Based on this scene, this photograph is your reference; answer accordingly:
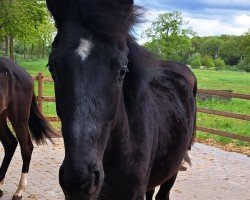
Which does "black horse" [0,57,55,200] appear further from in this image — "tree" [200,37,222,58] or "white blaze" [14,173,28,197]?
"tree" [200,37,222,58]

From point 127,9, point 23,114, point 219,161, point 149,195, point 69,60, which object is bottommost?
point 219,161

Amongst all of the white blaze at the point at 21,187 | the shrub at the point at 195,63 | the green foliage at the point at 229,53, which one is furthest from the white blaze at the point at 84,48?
the green foliage at the point at 229,53

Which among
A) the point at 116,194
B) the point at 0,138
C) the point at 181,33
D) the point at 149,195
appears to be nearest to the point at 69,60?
the point at 116,194

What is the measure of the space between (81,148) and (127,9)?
91 cm

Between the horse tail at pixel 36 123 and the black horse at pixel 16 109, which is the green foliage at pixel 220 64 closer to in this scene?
the horse tail at pixel 36 123

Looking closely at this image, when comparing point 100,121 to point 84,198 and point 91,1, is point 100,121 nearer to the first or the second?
point 84,198

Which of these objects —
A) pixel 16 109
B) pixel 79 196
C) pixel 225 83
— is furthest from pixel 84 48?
pixel 225 83

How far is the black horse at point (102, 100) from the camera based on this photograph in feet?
5.48

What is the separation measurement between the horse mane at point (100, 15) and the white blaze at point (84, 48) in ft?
0.28

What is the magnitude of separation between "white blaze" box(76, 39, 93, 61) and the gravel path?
11.2ft

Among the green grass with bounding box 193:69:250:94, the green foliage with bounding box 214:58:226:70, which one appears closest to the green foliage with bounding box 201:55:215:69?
the green foliage with bounding box 214:58:226:70

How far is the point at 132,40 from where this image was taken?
224 centimetres

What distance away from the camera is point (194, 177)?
19.6 ft

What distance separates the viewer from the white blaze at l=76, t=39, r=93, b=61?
1.80 metres
